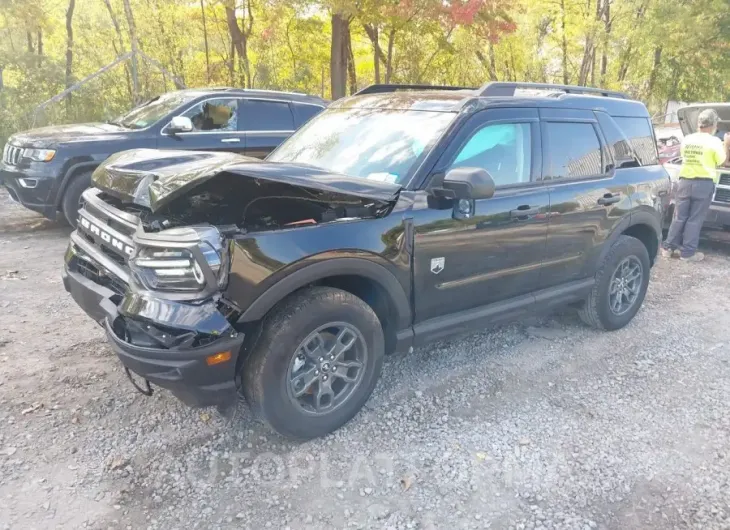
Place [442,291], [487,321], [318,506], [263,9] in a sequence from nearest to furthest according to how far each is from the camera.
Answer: [318,506] < [442,291] < [487,321] < [263,9]

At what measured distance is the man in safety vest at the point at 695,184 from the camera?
6.66 meters

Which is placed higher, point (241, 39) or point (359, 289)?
point (241, 39)

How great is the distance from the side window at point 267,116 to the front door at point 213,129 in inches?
5.0

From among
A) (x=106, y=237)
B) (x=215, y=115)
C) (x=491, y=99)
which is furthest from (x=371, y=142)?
(x=215, y=115)

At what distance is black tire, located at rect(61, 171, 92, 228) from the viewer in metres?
6.75

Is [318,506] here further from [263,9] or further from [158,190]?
[263,9]

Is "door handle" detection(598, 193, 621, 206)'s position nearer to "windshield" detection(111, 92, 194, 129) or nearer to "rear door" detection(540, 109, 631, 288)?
"rear door" detection(540, 109, 631, 288)

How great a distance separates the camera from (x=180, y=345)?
260cm

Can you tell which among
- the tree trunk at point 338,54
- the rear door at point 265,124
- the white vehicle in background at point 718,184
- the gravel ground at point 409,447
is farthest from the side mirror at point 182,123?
the tree trunk at point 338,54

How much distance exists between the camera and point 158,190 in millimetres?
2777

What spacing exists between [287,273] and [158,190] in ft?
2.49

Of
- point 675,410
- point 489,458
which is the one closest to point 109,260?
point 489,458

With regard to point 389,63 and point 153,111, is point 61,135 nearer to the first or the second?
point 153,111

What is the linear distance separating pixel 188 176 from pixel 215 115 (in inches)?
210
